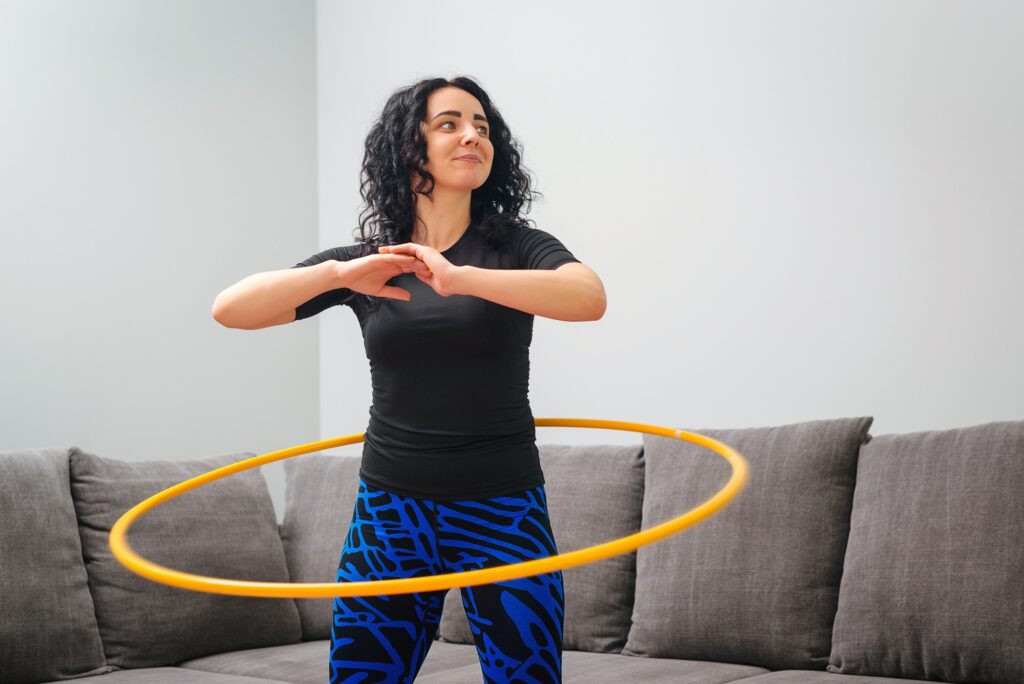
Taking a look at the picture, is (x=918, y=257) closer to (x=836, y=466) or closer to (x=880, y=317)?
(x=880, y=317)

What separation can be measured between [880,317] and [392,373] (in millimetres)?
1770

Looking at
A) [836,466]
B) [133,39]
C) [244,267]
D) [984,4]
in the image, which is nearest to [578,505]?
[836,466]

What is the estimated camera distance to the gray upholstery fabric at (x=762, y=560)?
2678mm

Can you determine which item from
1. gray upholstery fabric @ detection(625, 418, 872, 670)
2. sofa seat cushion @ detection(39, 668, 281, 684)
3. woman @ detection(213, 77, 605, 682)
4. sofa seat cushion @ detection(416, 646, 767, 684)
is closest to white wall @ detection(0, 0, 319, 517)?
sofa seat cushion @ detection(39, 668, 281, 684)

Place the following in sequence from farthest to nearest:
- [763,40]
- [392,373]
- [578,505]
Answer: [763,40], [578,505], [392,373]

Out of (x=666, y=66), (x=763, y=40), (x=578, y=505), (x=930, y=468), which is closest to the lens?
(x=930, y=468)

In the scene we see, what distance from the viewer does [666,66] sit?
3.69 m

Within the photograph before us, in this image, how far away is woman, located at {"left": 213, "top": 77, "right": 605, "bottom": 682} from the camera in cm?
175

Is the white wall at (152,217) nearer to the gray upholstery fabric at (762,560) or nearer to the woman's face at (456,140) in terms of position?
the gray upholstery fabric at (762,560)

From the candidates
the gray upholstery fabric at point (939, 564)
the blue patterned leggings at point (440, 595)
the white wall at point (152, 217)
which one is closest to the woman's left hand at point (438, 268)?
the blue patterned leggings at point (440, 595)

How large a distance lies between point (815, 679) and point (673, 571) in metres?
0.52

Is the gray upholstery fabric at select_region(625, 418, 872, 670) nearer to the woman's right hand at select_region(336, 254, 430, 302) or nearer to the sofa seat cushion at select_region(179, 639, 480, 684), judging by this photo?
the sofa seat cushion at select_region(179, 639, 480, 684)

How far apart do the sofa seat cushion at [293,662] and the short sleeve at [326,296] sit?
3.75 ft

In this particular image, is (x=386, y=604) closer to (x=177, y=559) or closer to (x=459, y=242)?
(x=459, y=242)
